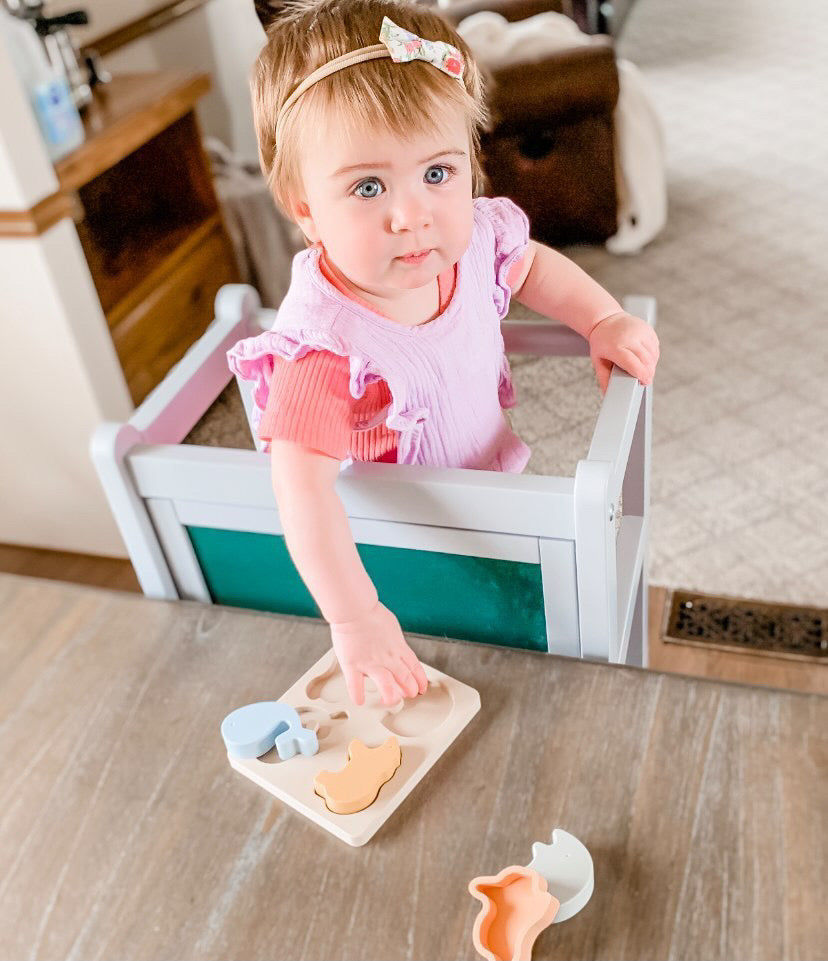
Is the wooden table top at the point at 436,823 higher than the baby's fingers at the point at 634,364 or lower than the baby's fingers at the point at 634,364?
lower

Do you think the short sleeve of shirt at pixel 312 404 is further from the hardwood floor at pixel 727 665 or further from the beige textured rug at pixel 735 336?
the hardwood floor at pixel 727 665

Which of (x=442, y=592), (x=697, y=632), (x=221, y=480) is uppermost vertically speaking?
(x=221, y=480)

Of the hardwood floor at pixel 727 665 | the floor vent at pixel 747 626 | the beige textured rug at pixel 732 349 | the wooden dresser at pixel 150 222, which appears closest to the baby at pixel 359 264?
the beige textured rug at pixel 732 349

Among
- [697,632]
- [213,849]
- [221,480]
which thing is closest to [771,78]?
[697,632]

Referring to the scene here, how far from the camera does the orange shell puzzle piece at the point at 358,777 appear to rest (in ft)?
2.13

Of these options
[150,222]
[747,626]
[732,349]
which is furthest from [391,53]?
[732,349]

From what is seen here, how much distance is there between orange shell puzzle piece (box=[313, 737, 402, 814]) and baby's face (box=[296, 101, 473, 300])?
1.15 ft

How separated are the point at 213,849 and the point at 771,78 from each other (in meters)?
4.11

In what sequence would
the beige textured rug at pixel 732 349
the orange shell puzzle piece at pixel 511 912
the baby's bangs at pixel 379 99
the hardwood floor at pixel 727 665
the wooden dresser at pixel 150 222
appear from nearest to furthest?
1. the orange shell puzzle piece at pixel 511 912
2. the baby's bangs at pixel 379 99
3. the hardwood floor at pixel 727 665
4. the beige textured rug at pixel 732 349
5. the wooden dresser at pixel 150 222

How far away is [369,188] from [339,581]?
293 millimetres

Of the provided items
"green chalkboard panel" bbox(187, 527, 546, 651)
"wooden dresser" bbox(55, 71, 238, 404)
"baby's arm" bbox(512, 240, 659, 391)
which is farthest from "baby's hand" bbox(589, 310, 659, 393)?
"wooden dresser" bbox(55, 71, 238, 404)

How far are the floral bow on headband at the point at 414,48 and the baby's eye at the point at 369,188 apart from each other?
8 cm

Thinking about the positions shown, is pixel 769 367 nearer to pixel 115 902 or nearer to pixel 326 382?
pixel 326 382

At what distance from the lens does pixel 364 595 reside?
729 mm
